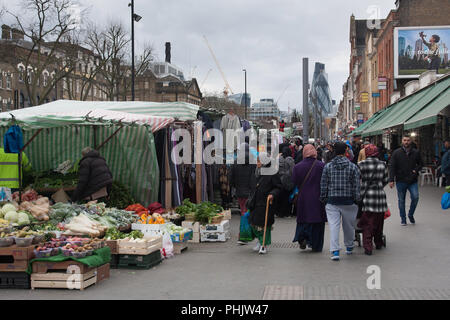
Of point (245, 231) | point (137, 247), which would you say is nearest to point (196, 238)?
point (245, 231)

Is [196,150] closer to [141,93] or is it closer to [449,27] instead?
[449,27]

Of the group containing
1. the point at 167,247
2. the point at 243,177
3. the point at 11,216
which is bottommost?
the point at 167,247

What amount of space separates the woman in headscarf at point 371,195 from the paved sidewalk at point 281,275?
0.45m

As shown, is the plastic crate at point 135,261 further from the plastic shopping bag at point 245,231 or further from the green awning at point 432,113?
the green awning at point 432,113

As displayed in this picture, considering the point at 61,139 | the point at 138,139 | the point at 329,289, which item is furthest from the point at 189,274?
the point at 61,139

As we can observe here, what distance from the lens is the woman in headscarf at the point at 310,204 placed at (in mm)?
9487

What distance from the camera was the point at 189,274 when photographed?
315 inches

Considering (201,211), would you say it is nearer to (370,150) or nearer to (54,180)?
(370,150)

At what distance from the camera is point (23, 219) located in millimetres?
9383

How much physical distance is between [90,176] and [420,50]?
117 feet

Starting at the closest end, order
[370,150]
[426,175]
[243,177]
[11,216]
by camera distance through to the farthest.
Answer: [11,216], [370,150], [243,177], [426,175]

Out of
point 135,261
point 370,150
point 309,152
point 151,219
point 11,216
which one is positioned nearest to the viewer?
point 135,261
